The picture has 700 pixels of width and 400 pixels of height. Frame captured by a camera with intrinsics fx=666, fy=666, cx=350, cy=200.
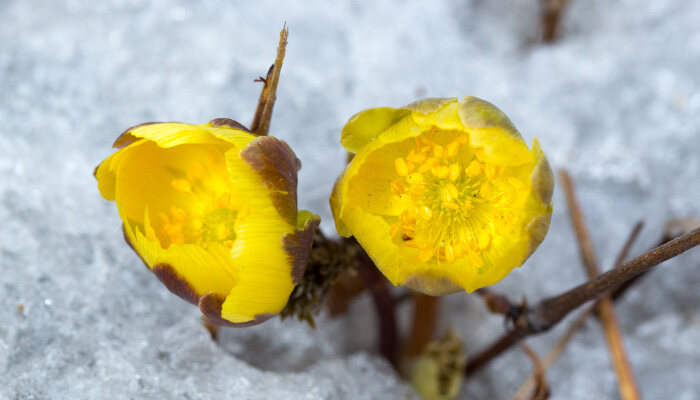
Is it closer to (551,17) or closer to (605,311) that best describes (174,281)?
(605,311)

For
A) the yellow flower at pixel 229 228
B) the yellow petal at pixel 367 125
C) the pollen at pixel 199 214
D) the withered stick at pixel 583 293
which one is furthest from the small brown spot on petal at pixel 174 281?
the withered stick at pixel 583 293

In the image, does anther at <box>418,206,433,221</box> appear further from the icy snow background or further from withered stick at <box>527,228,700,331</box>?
the icy snow background

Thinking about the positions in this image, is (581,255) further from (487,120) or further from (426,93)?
(487,120)

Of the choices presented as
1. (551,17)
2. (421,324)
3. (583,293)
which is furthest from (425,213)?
(551,17)

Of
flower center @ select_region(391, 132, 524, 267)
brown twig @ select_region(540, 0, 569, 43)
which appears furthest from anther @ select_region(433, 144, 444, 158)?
brown twig @ select_region(540, 0, 569, 43)

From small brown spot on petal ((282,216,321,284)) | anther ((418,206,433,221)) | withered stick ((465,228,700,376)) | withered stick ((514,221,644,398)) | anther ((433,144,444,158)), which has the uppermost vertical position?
anther ((433,144,444,158))
